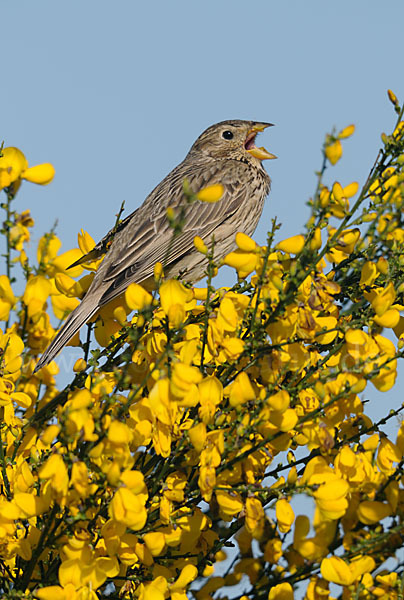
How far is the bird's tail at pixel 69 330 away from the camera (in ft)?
9.52

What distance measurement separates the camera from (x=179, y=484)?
216 cm

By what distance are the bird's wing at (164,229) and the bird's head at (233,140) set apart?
387 millimetres

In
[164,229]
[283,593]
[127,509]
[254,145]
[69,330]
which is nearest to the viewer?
[127,509]

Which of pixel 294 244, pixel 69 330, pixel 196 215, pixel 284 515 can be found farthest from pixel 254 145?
pixel 284 515

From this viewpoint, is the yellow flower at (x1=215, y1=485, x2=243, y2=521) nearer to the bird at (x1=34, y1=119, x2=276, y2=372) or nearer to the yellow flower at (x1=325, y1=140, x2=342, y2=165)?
the yellow flower at (x1=325, y1=140, x2=342, y2=165)

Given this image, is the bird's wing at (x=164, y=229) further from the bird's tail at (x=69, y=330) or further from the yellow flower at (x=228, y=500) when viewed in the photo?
the yellow flower at (x=228, y=500)

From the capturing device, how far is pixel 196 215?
5363 mm

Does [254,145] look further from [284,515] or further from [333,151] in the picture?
[284,515]

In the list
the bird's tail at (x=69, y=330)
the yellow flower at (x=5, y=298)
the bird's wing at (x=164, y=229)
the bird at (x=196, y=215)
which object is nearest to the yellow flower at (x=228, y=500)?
the yellow flower at (x=5, y=298)

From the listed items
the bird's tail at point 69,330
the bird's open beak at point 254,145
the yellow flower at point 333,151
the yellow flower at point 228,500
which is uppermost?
the bird's open beak at point 254,145

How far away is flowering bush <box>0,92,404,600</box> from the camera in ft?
6.28

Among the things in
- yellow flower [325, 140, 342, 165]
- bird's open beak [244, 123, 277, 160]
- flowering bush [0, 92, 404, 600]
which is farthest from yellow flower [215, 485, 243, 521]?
bird's open beak [244, 123, 277, 160]

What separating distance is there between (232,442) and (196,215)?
3.47 meters

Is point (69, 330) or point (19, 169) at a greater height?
point (69, 330)
